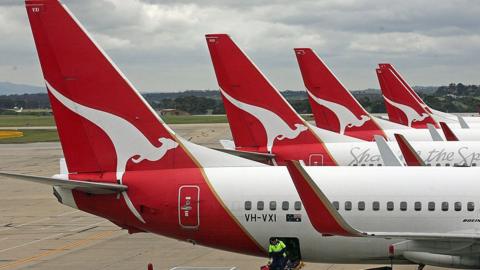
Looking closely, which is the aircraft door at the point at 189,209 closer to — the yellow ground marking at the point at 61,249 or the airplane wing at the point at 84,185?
the airplane wing at the point at 84,185

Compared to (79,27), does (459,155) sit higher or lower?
lower

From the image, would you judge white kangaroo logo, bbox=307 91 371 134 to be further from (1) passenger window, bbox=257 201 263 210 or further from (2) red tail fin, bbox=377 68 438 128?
(1) passenger window, bbox=257 201 263 210

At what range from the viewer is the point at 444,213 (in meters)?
20.5

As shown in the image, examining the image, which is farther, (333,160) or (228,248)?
(333,160)

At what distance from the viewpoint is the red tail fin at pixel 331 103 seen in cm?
4009

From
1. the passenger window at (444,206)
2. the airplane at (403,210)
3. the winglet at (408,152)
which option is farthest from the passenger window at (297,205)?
the winglet at (408,152)

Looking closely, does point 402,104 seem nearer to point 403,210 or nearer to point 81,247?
point 81,247

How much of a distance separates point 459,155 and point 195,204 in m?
14.1

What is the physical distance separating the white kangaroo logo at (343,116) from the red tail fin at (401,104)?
45.1 feet

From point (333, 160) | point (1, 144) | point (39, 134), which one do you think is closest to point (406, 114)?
point (333, 160)

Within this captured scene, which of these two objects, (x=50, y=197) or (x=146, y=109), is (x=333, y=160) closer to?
(x=146, y=109)

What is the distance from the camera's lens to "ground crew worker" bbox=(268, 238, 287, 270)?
20.8m

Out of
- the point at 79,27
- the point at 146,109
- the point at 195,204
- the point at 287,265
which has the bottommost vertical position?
the point at 287,265

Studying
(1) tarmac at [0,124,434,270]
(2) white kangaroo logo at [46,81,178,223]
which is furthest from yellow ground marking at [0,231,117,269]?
(2) white kangaroo logo at [46,81,178,223]
